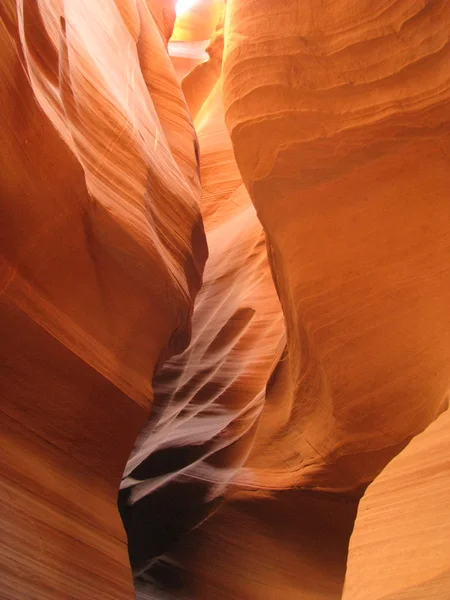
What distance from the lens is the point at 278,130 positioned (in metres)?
3.56

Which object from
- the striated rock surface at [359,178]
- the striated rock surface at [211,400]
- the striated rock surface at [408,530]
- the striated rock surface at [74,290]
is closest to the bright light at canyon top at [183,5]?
the striated rock surface at [211,400]

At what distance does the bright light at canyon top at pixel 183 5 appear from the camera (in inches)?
498

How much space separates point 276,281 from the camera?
15.6 feet

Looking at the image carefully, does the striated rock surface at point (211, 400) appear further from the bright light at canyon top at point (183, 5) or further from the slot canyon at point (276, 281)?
the bright light at canyon top at point (183, 5)

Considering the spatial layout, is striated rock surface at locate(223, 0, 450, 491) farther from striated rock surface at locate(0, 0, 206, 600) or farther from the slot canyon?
striated rock surface at locate(0, 0, 206, 600)

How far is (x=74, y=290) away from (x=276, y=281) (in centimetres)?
169

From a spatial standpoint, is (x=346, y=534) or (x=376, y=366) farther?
(x=346, y=534)

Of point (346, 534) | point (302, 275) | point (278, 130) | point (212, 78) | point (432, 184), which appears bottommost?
point (346, 534)

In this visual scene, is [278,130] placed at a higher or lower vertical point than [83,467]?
higher

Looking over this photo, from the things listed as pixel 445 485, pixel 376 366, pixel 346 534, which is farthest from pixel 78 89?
pixel 346 534

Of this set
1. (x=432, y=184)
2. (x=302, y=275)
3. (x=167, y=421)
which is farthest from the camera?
→ (x=167, y=421)

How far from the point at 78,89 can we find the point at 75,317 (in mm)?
1270

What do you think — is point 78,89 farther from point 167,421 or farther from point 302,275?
point 167,421

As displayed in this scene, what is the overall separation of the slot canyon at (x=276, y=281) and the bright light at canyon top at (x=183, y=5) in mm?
8371
